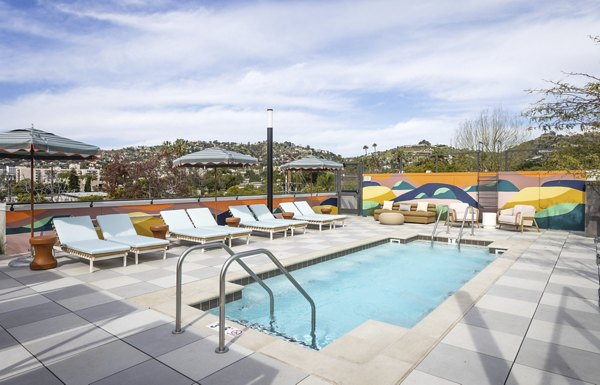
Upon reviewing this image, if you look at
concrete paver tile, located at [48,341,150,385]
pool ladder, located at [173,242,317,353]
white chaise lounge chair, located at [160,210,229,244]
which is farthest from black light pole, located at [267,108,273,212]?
concrete paver tile, located at [48,341,150,385]

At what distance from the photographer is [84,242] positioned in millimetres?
6805

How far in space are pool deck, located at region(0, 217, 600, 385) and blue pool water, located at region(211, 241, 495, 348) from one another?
67 centimetres

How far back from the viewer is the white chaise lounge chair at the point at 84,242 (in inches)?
242

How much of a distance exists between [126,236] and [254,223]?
3.37m

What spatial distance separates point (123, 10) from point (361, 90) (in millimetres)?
11303

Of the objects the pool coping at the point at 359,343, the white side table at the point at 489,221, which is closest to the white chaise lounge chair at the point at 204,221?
the pool coping at the point at 359,343

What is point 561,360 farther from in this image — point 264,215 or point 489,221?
point 489,221

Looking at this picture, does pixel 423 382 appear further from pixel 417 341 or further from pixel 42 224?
pixel 42 224

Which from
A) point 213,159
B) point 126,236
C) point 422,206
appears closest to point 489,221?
point 422,206

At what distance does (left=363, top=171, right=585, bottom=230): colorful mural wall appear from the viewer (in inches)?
474

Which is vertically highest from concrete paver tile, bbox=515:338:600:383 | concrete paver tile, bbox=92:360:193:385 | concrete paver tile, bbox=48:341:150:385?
concrete paver tile, bbox=92:360:193:385

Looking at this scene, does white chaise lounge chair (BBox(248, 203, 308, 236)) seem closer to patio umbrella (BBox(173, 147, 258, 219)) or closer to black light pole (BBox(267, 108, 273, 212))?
black light pole (BBox(267, 108, 273, 212))

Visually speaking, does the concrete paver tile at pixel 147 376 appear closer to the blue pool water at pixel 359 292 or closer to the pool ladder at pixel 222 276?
the pool ladder at pixel 222 276

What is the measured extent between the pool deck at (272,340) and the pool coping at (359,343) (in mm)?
12
